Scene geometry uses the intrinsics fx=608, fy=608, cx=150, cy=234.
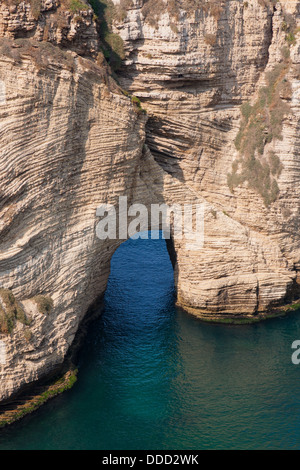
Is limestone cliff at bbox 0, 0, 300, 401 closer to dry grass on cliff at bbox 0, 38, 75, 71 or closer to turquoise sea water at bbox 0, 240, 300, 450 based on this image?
dry grass on cliff at bbox 0, 38, 75, 71

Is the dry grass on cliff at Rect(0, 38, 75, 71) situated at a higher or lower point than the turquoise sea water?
higher

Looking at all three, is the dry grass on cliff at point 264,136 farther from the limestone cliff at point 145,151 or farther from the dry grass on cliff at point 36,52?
the dry grass on cliff at point 36,52

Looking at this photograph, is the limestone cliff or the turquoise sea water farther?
the limestone cliff

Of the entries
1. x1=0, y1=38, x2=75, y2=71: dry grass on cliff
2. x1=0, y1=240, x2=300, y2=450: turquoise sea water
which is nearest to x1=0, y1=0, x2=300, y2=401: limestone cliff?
x1=0, y1=38, x2=75, y2=71: dry grass on cliff

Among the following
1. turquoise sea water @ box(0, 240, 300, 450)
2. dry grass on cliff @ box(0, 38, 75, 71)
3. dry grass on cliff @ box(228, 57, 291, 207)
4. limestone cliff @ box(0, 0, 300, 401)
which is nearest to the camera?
turquoise sea water @ box(0, 240, 300, 450)

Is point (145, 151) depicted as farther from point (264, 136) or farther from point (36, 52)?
point (36, 52)

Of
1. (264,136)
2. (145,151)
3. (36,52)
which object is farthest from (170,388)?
(36,52)

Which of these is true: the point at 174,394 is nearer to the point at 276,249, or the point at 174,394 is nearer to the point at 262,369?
the point at 262,369
